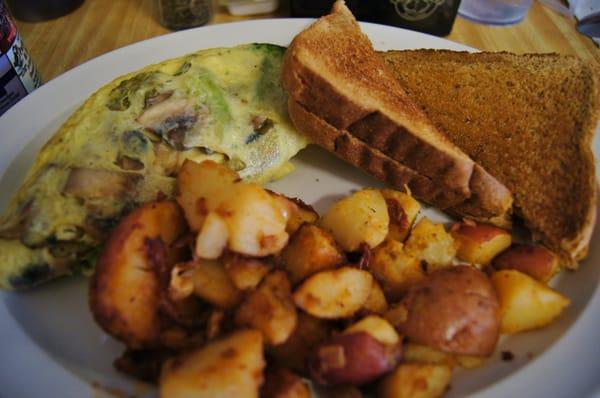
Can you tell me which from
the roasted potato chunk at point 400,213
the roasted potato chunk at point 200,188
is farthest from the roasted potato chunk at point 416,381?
the roasted potato chunk at point 200,188

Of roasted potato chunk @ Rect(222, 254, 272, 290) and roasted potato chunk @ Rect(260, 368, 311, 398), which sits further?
roasted potato chunk @ Rect(222, 254, 272, 290)

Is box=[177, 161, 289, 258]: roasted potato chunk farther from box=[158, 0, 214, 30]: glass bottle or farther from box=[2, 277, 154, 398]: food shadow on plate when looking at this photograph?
box=[158, 0, 214, 30]: glass bottle

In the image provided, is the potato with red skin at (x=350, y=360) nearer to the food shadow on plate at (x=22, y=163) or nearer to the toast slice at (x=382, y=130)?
the toast slice at (x=382, y=130)

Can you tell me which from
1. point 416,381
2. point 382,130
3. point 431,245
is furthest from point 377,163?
point 416,381

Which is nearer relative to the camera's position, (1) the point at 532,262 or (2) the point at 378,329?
(2) the point at 378,329

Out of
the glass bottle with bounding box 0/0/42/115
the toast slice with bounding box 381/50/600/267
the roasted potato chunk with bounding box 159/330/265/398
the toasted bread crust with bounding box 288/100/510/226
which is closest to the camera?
the roasted potato chunk with bounding box 159/330/265/398

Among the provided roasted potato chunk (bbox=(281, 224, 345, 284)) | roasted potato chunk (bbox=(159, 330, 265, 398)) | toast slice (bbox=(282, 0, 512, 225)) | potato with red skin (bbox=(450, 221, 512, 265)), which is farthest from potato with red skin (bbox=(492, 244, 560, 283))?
roasted potato chunk (bbox=(159, 330, 265, 398))

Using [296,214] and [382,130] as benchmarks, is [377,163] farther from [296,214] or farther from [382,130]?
[296,214]

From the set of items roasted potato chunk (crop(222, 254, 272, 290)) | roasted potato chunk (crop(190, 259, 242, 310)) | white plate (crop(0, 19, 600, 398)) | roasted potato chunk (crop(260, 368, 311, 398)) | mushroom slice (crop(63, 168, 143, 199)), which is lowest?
white plate (crop(0, 19, 600, 398))
